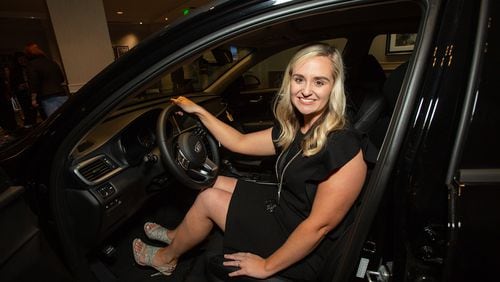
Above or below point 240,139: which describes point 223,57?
above

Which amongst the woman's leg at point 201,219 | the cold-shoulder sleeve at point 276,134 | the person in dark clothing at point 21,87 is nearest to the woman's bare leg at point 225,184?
the woman's leg at point 201,219

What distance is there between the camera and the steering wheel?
4.39 ft

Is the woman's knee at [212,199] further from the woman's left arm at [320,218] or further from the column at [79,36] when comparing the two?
the column at [79,36]

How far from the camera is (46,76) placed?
4258 millimetres

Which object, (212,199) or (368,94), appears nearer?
(212,199)

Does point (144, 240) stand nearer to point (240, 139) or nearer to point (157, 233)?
point (157, 233)

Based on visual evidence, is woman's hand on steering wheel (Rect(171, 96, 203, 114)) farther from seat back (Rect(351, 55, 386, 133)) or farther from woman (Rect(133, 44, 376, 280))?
seat back (Rect(351, 55, 386, 133))

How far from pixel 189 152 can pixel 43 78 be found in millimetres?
4011

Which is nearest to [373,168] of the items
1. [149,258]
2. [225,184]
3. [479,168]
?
[479,168]

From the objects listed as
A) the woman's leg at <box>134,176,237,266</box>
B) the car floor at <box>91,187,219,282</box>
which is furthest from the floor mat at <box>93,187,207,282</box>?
the woman's leg at <box>134,176,237,266</box>

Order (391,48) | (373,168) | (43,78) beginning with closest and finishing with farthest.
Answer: (373,168), (391,48), (43,78)

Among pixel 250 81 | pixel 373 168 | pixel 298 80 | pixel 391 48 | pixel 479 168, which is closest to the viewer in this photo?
pixel 479 168

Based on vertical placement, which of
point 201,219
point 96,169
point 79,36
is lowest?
point 201,219

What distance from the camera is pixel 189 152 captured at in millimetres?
1448
